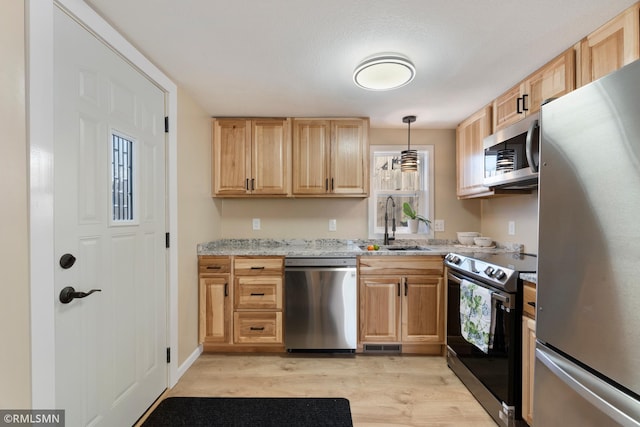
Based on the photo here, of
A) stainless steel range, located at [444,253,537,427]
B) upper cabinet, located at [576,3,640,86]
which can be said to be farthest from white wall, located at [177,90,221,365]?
upper cabinet, located at [576,3,640,86]

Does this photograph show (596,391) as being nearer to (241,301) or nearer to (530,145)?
(530,145)

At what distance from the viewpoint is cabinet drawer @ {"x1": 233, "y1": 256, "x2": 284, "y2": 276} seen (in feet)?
8.08

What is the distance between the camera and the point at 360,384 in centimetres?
205

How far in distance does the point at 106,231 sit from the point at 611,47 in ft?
9.18

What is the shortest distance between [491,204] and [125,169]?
330cm

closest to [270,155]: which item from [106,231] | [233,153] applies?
[233,153]

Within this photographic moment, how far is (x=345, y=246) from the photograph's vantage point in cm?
297

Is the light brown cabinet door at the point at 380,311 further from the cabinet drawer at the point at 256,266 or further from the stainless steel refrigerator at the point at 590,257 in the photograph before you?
the stainless steel refrigerator at the point at 590,257

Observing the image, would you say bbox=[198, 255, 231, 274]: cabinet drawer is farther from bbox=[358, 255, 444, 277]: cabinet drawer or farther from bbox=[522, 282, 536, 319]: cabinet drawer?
bbox=[522, 282, 536, 319]: cabinet drawer

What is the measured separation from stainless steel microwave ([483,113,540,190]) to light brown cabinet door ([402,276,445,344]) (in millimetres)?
992

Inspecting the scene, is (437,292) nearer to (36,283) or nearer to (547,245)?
(547,245)

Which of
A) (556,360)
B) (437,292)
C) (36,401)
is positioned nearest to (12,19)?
(36,401)

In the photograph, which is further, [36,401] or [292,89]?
[292,89]

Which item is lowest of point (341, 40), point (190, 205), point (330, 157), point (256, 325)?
point (256, 325)
